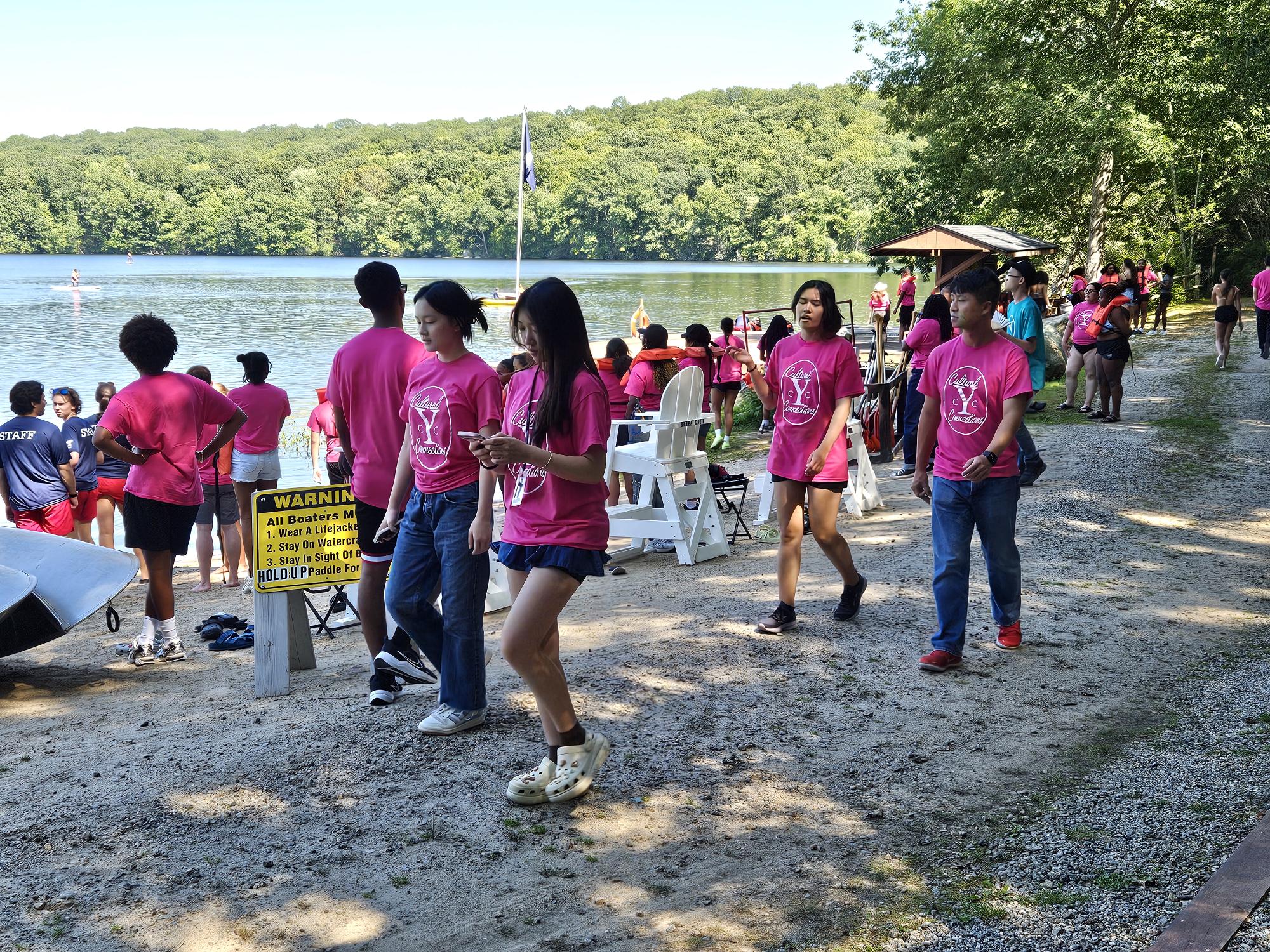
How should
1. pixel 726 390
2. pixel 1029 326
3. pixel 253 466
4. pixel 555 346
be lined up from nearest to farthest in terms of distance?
pixel 555 346
pixel 253 466
pixel 1029 326
pixel 726 390

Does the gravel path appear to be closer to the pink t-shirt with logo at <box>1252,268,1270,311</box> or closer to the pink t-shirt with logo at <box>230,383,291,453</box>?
the pink t-shirt with logo at <box>230,383,291,453</box>

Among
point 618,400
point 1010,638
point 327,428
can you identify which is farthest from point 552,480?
point 327,428

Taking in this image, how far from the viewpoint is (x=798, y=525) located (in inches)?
224

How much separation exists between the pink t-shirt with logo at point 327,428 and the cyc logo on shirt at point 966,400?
226 inches

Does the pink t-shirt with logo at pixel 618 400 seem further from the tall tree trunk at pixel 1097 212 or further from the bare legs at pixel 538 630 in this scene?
the tall tree trunk at pixel 1097 212

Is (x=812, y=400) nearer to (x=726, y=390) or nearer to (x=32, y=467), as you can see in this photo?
(x=32, y=467)

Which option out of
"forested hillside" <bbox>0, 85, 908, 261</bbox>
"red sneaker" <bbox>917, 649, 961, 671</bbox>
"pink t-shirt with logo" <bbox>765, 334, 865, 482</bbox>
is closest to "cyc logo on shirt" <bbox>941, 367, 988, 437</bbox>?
"pink t-shirt with logo" <bbox>765, 334, 865, 482</bbox>

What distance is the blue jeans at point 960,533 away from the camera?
5.18 m

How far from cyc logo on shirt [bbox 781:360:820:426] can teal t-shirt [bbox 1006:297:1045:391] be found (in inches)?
228

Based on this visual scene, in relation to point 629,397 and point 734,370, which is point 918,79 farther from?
point 629,397

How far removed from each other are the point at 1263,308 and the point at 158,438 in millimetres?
17591

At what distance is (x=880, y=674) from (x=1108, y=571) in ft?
8.49

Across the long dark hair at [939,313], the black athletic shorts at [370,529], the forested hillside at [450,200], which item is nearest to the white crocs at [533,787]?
the black athletic shorts at [370,529]

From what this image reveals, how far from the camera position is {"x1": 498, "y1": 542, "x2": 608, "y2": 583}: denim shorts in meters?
3.60
